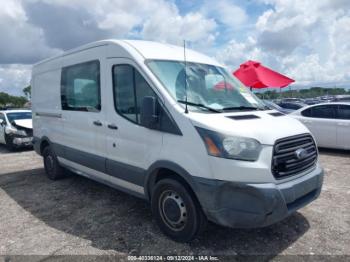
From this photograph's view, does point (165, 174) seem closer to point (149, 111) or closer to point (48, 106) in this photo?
point (149, 111)

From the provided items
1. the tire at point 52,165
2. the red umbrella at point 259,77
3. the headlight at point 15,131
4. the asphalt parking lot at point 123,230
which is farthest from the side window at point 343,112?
the headlight at point 15,131

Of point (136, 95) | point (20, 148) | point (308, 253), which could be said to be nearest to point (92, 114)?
point (136, 95)

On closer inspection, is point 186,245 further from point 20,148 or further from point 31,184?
point 20,148

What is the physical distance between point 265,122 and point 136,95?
158 centimetres

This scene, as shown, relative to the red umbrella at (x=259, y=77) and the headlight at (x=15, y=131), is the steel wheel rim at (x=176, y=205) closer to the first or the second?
the red umbrella at (x=259, y=77)

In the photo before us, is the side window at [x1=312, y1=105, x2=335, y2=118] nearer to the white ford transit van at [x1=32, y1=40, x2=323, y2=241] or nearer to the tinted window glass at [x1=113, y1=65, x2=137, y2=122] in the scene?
the white ford transit van at [x1=32, y1=40, x2=323, y2=241]

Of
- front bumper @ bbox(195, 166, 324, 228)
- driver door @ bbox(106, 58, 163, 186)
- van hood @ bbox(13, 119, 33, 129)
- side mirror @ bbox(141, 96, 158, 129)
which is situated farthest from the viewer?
van hood @ bbox(13, 119, 33, 129)

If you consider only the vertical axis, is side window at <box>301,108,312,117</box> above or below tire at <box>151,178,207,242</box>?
above

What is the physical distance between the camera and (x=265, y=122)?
10.7ft

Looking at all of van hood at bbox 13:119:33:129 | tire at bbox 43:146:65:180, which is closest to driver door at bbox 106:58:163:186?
tire at bbox 43:146:65:180

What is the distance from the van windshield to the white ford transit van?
2 centimetres

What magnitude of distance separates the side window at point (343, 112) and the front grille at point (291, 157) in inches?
232

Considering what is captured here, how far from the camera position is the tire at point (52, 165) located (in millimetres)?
6098

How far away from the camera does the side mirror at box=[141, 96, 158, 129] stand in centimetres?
329
